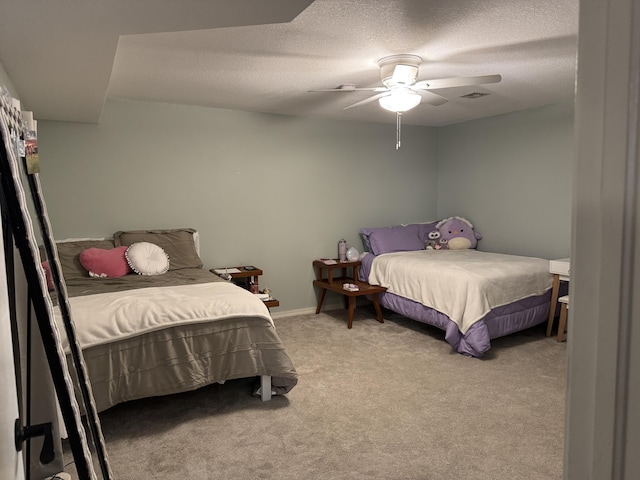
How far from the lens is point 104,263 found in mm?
3613

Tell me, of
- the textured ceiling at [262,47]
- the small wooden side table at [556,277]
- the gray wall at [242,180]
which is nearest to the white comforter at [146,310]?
the textured ceiling at [262,47]

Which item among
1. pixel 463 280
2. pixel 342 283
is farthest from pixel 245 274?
pixel 463 280

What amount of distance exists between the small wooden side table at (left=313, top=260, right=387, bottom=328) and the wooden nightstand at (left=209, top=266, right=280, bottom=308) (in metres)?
0.67

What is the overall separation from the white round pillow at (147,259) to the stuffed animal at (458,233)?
3.22m

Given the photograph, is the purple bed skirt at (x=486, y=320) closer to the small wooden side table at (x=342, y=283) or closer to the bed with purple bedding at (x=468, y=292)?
the bed with purple bedding at (x=468, y=292)

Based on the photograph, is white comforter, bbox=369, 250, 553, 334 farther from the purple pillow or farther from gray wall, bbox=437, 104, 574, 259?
gray wall, bbox=437, 104, 574, 259

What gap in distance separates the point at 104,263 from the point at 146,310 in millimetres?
1308

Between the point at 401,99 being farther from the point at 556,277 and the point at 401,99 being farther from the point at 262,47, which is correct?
the point at 556,277

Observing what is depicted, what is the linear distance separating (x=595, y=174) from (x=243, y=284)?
4.41 m

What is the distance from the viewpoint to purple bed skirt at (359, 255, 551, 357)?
11.9 feet

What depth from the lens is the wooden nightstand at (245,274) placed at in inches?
169

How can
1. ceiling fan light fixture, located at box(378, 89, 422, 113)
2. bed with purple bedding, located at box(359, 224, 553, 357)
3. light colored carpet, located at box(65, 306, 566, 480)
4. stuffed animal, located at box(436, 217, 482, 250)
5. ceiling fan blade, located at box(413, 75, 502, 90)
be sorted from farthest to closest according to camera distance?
stuffed animal, located at box(436, 217, 482, 250) < bed with purple bedding, located at box(359, 224, 553, 357) < ceiling fan light fixture, located at box(378, 89, 422, 113) < ceiling fan blade, located at box(413, 75, 502, 90) < light colored carpet, located at box(65, 306, 566, 480)

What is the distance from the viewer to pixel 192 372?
262 cm

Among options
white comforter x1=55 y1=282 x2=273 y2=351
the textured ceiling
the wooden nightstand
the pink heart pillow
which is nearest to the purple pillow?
the wooden nightstand
